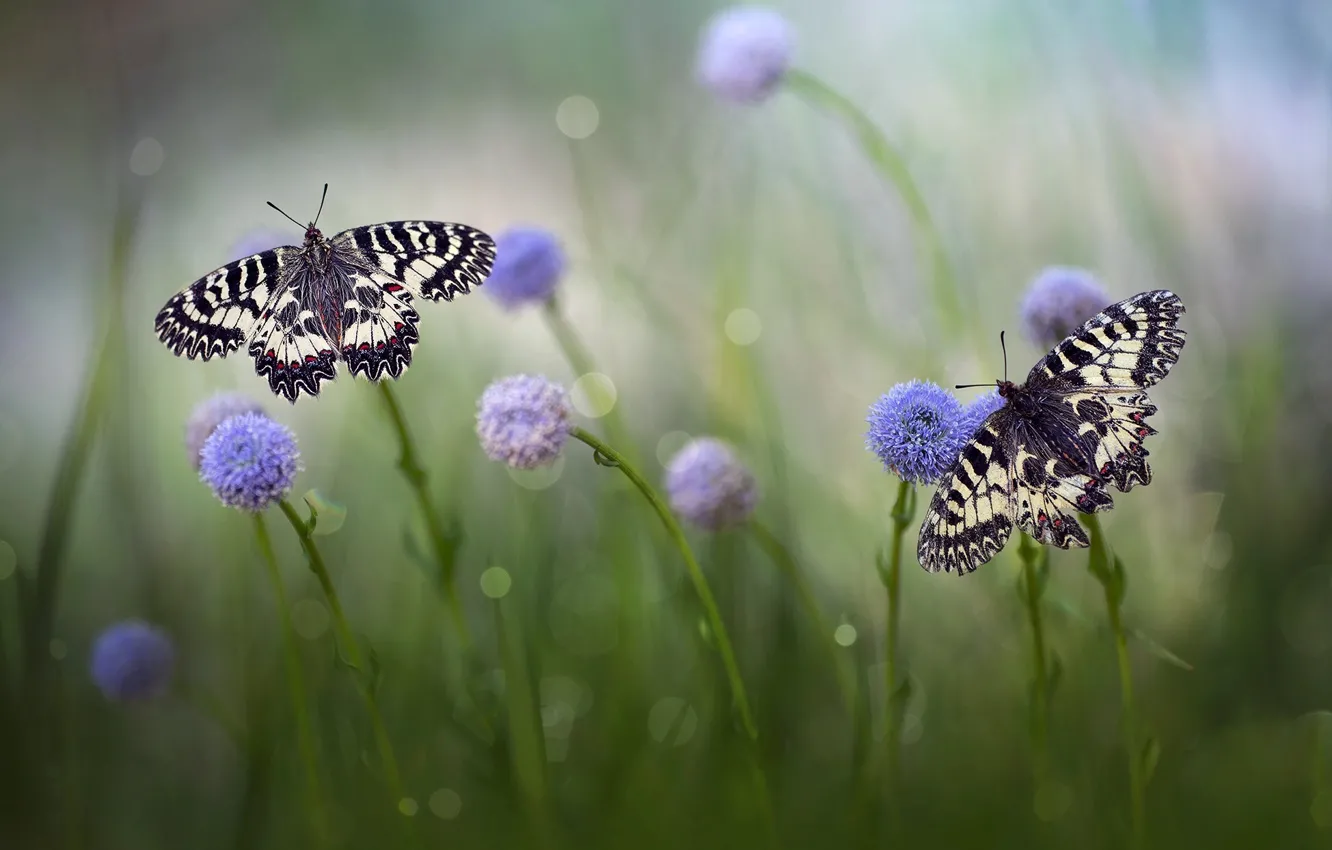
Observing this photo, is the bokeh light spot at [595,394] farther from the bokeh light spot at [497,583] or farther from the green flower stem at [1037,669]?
the green flower stem at [1037,669]

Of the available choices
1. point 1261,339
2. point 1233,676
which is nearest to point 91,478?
point 1233,676

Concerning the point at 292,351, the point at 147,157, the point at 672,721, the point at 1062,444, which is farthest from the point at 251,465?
the point at 147,157

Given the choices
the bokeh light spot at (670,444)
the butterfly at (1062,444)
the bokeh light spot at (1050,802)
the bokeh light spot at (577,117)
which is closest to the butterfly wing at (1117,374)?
the butterfly at (1062,444)

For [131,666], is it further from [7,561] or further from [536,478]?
[536,478]

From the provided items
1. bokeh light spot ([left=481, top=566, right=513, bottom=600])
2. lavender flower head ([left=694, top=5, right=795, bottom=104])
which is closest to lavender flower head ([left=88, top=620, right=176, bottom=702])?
bokeh light spot ([left=481, top=566, right=513, bottom=600])

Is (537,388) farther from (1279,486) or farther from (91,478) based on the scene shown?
(1279,486)

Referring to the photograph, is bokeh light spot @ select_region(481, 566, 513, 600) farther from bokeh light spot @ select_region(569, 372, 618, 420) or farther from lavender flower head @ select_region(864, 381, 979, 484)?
lavender flower head @ select_region(864, 381, 979, 484)
